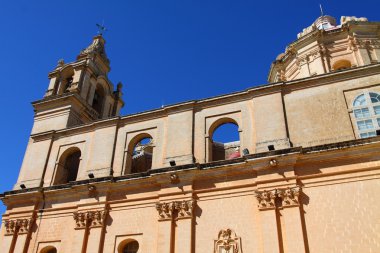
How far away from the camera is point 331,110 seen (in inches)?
620

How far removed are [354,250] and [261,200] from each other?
3458mm

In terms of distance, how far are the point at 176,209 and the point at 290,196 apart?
177 inches

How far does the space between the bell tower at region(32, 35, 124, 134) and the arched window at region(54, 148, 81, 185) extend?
1805 millimetres

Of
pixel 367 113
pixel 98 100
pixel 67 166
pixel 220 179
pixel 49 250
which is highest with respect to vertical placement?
pixel 98 100

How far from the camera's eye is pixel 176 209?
15734mm

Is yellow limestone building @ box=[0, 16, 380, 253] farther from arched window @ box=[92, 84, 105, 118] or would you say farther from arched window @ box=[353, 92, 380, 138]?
arched window @ box=[92, 84, 105, 118]

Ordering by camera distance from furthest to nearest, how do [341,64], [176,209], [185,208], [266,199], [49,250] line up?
[341,64]
[49,250]
[176,209]
[185,208]
[266,199]

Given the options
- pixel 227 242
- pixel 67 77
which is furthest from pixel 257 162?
pixel 67 77

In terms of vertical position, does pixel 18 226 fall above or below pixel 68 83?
below

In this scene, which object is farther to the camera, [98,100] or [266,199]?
[98,100]

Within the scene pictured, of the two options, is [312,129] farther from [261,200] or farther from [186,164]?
[186,164]

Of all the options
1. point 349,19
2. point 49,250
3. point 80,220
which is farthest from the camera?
point 349,19

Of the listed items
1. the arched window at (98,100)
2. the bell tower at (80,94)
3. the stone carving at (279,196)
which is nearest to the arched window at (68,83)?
the bell tower at (80,94)

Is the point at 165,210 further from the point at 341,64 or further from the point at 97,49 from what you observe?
the point at 97,49
